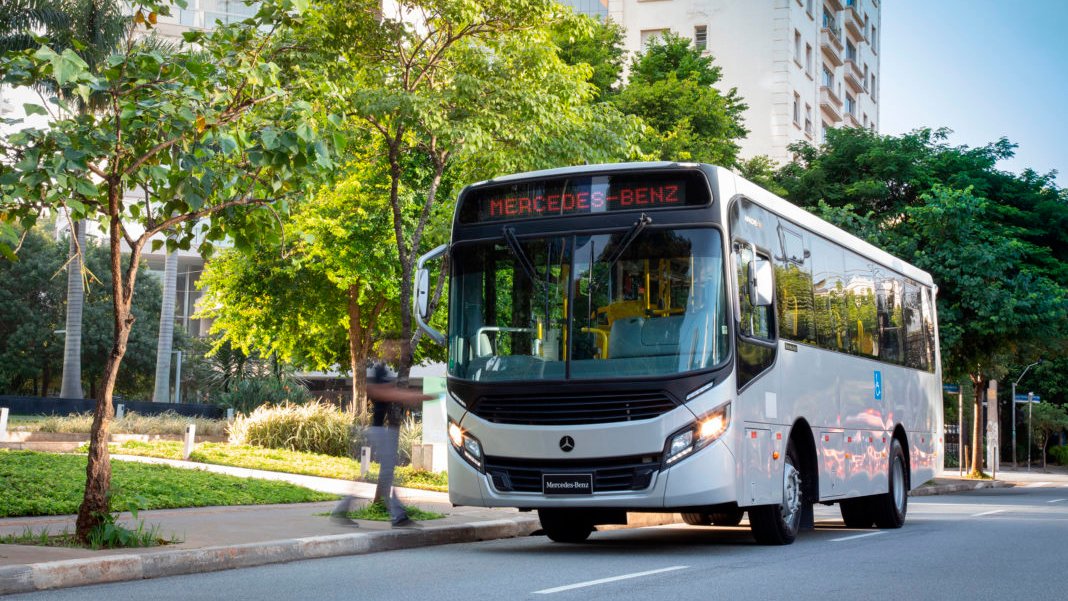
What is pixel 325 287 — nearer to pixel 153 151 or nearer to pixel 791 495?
pixel 791 495

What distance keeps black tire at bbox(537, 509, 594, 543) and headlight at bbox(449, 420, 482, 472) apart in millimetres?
1703

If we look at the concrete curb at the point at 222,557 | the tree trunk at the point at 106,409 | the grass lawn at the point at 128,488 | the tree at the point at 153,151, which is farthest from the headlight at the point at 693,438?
the grass lawn at the point at 128,488

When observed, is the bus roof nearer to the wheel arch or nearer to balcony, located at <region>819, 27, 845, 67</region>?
the wheel arch

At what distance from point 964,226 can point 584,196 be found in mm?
25025

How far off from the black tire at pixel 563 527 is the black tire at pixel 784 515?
182 centimetres

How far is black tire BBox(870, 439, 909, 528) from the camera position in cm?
1709

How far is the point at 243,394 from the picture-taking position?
4444 cm

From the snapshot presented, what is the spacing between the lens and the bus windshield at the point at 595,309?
11.5 metres

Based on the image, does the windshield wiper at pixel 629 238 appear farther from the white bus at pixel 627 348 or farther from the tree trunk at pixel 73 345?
the tree trunk at pixel 73 345

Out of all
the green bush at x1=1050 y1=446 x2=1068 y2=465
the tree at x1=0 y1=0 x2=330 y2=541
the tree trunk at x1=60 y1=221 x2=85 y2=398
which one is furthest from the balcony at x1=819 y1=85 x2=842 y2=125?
the tree at x1=0 y1=0 x2=330 y2=541

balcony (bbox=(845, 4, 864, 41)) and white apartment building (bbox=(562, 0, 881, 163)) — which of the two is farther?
balcony (bbox=(845, 4, 864, 41))

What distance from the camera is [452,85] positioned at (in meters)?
17.2

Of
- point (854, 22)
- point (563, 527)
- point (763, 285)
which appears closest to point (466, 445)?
point (563, 527)

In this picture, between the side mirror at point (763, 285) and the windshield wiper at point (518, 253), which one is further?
the windshield wiper at point (518, 253)
